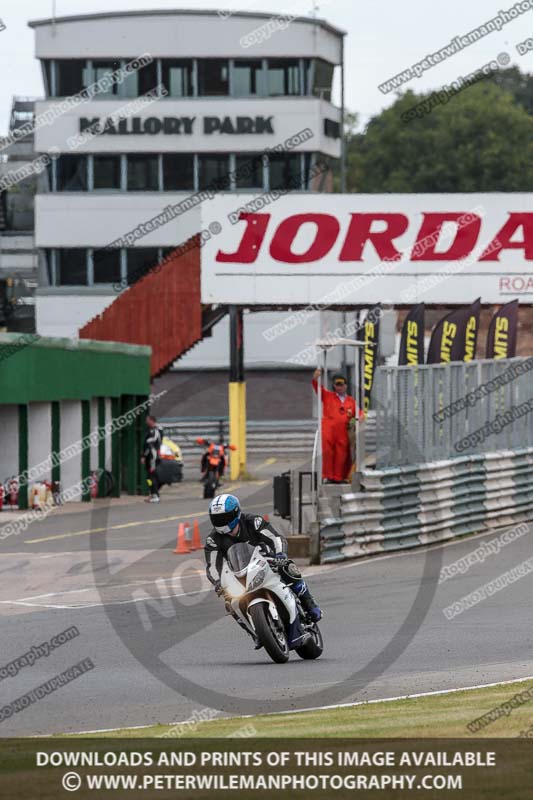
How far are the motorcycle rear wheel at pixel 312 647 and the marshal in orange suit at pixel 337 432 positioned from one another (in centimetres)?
1084

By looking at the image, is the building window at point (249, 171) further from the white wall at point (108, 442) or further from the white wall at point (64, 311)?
the white wall at point (108, 442)

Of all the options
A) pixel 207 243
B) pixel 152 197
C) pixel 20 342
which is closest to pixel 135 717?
pixel 20 342

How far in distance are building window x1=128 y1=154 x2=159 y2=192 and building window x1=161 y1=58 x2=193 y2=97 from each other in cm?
261

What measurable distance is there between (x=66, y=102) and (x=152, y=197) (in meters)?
4.75

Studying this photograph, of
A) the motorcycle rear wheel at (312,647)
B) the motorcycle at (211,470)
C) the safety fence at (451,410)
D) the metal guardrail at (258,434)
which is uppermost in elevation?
the safety fence at (451,410)

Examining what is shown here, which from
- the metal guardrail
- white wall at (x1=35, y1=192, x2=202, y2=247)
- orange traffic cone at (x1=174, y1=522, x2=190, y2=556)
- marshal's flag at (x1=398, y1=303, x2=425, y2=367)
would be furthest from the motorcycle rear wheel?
white wall at (x1=35, y1=192, x2=202, y2=247)

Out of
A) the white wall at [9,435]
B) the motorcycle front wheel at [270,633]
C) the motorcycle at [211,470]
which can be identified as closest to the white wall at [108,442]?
the motorcycle at [211,470]

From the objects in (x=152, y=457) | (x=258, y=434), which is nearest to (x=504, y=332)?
(x=152, y=457)

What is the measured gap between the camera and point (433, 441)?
2591 centimetres

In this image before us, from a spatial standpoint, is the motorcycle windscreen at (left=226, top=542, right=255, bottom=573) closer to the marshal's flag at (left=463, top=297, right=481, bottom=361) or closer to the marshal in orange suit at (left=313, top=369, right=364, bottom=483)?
Result: the marshal in orange suit at (left=313, top=369, right=364, bottom=483)

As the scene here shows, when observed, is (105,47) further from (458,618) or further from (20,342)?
(458,618)

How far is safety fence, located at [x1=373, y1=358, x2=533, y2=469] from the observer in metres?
24.4

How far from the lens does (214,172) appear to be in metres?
61.0

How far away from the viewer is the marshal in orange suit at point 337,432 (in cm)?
2473
